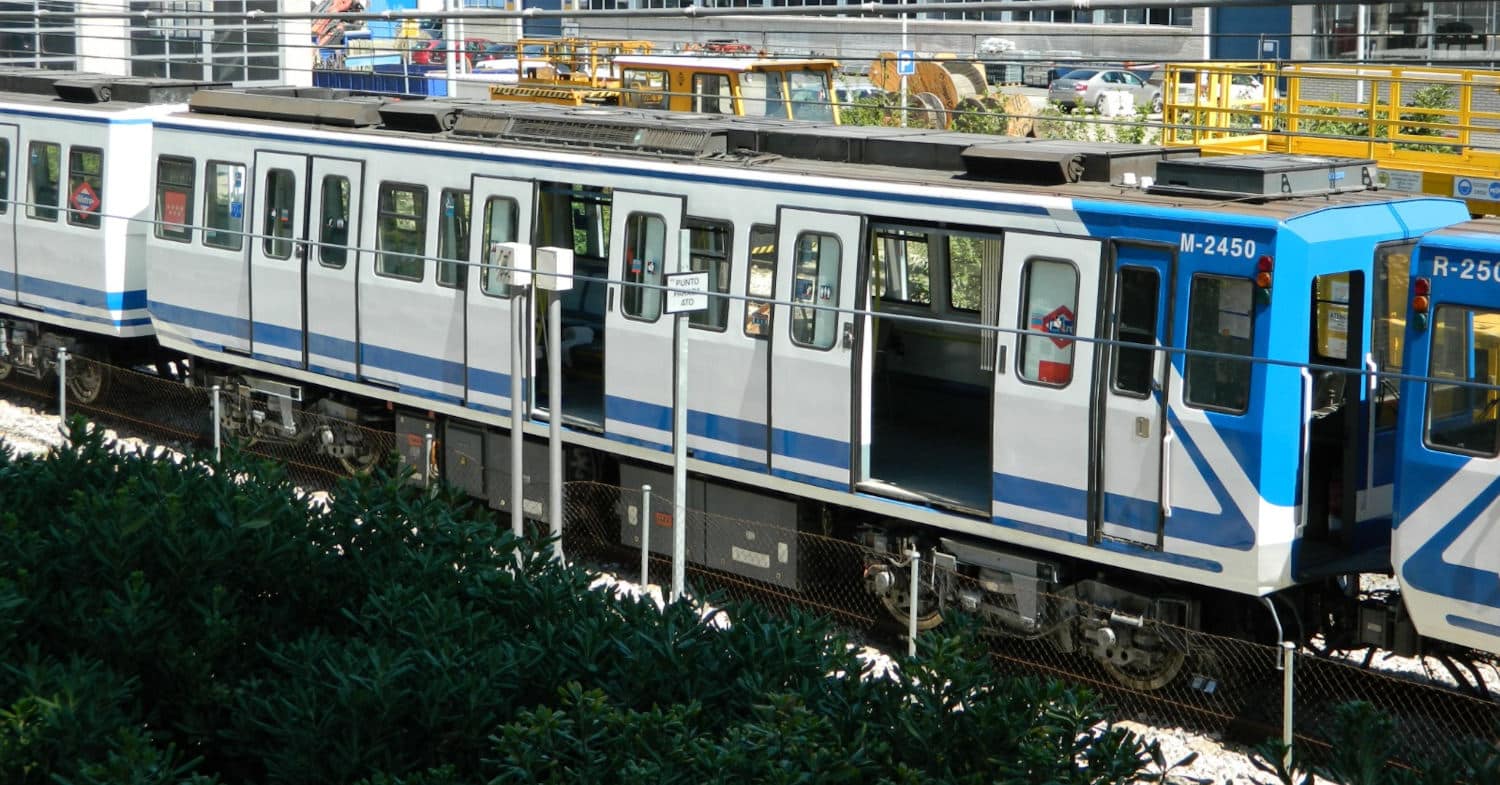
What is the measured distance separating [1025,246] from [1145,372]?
3.67 ft

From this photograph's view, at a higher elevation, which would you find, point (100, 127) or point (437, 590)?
point (100, 127)

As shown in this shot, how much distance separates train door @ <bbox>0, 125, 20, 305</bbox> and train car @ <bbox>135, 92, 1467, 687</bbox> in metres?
2.90

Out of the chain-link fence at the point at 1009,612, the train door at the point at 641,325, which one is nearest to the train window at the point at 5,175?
the chain-link fence at the point at 1009,612

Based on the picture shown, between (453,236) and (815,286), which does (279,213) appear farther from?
(815,286)

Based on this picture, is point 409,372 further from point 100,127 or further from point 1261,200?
point 1261,200

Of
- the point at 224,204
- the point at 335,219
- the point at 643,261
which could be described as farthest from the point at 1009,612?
the point at 224,204

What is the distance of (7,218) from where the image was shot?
1984 cm

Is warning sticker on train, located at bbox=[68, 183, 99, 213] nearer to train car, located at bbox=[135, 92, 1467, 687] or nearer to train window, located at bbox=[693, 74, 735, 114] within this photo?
train car, located at bbox=[135, 92, 1467, 687]

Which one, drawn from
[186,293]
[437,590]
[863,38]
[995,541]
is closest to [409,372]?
Answer: [186,293]

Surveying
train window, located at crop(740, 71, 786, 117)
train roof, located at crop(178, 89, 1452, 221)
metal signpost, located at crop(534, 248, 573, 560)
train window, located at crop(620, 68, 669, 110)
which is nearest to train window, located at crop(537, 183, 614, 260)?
train roof, located at crop(178, 89, 1452, 221)

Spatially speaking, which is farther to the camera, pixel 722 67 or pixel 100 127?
pixel 722 67

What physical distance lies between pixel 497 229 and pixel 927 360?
3.54m

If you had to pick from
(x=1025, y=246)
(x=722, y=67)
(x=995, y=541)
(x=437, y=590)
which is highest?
(x=722, y=67)

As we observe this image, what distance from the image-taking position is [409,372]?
15.2 metres
